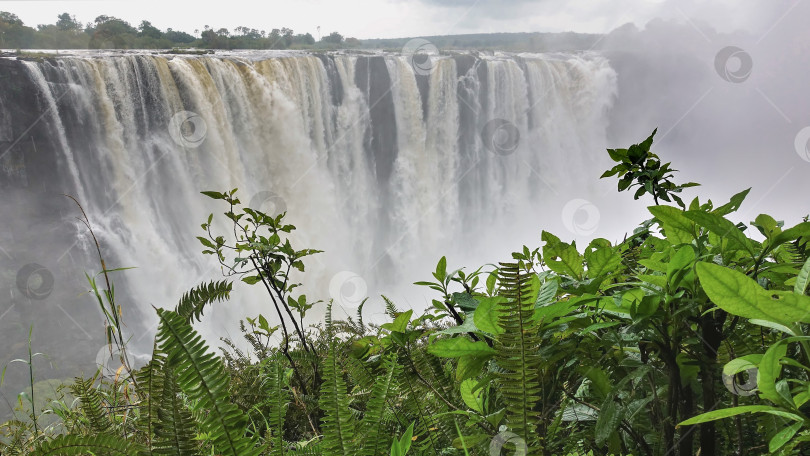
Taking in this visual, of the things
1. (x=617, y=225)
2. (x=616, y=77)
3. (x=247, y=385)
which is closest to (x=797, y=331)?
(x=247, y=385)

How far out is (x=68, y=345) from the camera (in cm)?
795

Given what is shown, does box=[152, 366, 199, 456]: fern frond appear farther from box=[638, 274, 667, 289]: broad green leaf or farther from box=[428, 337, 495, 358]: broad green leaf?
box=[638, 274, 667, 289]: broad green leaf

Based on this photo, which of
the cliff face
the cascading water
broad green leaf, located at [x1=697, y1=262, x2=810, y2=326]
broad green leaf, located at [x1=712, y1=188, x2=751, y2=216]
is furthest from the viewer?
the cascading water

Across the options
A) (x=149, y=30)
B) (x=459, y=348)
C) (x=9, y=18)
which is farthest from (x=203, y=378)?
(x=149, y=30)

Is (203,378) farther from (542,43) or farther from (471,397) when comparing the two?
(542,43)

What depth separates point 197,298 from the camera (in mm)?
552

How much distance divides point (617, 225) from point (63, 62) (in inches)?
714

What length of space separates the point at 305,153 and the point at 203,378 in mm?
10921

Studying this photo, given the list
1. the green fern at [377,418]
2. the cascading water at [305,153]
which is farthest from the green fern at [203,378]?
the cascading water at [305,153]

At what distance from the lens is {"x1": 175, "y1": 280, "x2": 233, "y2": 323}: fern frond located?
1.70 ft

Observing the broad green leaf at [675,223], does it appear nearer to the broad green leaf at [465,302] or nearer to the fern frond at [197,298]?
the broad green leaf at [465,302]

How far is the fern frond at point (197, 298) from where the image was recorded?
20.5 inches

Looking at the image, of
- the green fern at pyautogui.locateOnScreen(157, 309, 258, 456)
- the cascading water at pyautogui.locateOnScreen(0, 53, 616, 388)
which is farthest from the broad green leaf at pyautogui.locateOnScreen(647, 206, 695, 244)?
the cascading water at pyautogui.locateOnScreen(0, 53, 616, 388)

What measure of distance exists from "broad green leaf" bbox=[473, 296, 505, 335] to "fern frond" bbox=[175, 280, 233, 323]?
308 mm
